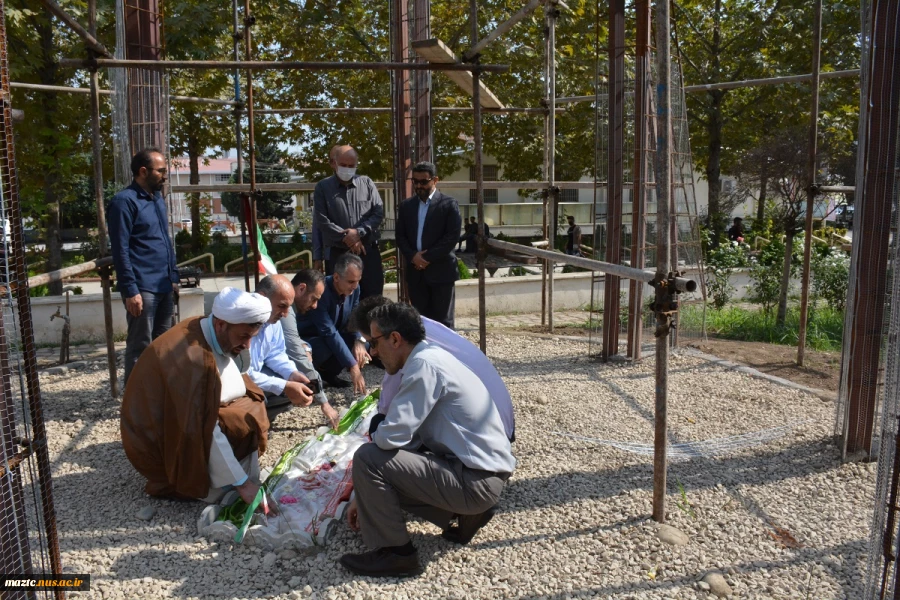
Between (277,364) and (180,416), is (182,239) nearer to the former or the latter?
(277,364)

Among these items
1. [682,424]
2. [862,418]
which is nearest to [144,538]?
[682,424]

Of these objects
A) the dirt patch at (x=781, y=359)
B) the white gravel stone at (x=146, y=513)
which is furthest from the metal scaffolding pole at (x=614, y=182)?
the white gravel stone at (x=146, y=513)

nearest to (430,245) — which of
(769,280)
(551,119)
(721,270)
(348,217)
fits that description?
(348,217)

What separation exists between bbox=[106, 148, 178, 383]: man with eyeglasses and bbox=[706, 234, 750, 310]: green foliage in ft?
21.2

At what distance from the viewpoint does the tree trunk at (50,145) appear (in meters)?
11.1

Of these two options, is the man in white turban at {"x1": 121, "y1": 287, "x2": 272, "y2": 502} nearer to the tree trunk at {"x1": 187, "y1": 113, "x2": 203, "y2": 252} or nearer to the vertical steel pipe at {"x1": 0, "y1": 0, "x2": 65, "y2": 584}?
the vertical steel pipe at {"x1": 0, "y1": 0, "x2": 65, "y2": 584}

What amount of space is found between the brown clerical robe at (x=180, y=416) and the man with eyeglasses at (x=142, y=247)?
4.48 ft

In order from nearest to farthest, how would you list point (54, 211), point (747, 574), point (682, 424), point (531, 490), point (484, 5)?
point (747, 574)
point (531, 490)
point (682, 424)
point (54, 211)
point (484, 5)

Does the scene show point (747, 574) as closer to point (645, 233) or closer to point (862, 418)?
point (862, 418)

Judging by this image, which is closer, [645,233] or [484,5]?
[645,233]

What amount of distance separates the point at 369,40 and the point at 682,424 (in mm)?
11265

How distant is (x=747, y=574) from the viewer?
10.7ft

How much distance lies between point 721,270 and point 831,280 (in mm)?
1289

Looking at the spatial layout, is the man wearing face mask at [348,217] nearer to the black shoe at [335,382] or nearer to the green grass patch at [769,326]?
the black shoe at [335,382]
